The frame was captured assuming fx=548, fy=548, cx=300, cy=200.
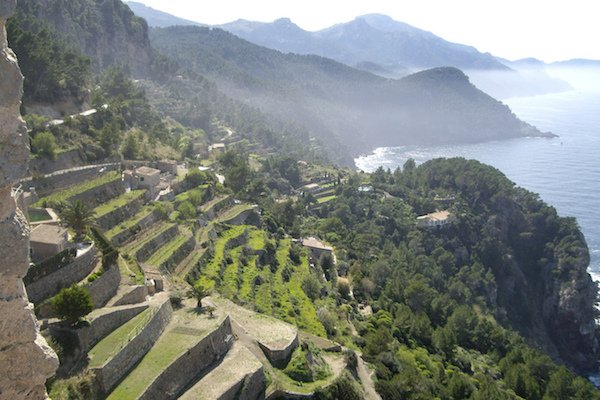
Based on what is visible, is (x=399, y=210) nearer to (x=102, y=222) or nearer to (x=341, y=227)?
(x=341, y=227)

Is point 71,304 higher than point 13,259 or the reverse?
the reverse

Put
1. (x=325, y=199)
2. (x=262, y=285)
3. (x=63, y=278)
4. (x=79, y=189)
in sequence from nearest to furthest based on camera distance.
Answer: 1. (x=63, y=278)
2. (x=79, y=189)
3. (x=262, y=285)
4. (x=325, y=199)

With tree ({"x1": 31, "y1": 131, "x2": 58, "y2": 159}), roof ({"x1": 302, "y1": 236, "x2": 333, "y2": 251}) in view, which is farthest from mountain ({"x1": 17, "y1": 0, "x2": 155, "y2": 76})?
roof ({"x1": 302, "y1": 236, "x2": 333, "y2": 251})

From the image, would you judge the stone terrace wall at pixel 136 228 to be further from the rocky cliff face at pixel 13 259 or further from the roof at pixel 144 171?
the rocky cliff face at pixel 13 259

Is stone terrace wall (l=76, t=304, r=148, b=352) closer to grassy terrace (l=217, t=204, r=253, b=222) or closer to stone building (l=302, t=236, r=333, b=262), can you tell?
grassy terrace (l=217, t=204, r=253, b=222)

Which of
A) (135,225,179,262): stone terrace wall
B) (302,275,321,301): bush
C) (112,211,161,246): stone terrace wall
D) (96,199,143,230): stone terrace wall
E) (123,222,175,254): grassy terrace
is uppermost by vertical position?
(96,199,143,230): stone terrace wall

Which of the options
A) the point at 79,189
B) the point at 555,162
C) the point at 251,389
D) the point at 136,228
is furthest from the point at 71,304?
the point at 555,162

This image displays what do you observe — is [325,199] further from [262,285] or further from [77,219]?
[77,219]
